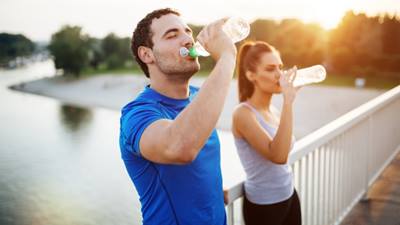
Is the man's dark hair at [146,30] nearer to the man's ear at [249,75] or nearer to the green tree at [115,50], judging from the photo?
the man's ear at [249,75]

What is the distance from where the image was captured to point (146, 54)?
1126 millimetres

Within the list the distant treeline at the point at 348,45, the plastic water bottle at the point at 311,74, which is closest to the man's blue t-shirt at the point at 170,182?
the plastic water bottle at the point at 311,74

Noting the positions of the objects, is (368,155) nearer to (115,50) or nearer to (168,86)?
(168,86)

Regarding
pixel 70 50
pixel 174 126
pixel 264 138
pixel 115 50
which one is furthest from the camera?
pixel 115 50

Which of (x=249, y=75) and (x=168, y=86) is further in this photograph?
(x=249, y=75)

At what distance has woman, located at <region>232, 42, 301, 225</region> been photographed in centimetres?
141

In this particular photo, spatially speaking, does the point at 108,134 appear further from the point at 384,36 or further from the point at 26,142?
the point at 384,36

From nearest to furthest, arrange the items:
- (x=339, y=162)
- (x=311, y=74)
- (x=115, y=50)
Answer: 1. (x=311, y=74)
2. (x=339, y=162)
3. (x=115, y=50)

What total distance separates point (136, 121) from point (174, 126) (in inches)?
4.7

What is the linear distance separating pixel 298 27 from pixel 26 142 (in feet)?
79.6

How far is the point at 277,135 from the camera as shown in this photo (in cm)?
140

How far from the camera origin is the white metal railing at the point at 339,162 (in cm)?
193

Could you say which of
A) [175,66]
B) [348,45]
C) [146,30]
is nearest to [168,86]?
[175,66]

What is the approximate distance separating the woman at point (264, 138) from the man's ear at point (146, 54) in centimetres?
52
